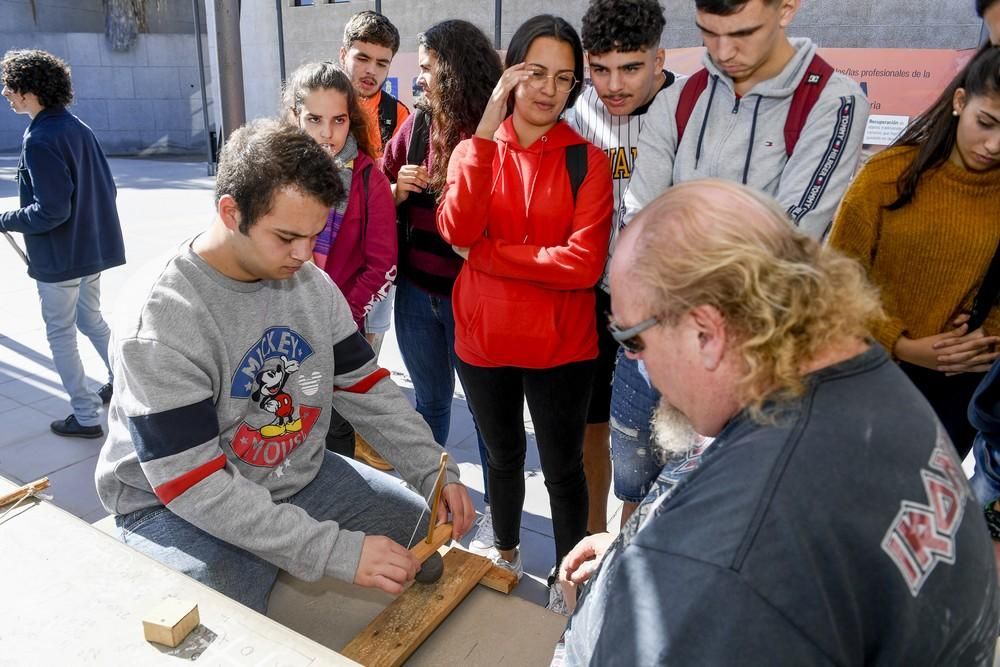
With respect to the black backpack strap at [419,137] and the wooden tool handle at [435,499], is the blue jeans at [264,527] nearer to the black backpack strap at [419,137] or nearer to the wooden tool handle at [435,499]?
the wooden tool handle at [435,499]

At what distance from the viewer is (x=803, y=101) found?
1.82m

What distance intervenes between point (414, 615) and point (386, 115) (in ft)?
8.22

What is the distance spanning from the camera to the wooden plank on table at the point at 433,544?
1698mm

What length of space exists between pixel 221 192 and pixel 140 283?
0.93 feet

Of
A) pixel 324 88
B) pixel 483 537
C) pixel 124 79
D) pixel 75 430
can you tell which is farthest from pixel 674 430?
pixel 124 79

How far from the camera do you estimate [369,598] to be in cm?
178

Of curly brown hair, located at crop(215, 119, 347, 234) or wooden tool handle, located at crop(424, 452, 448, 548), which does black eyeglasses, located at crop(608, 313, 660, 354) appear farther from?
curly brown hair, located at crop(215, 119, 347, 234)

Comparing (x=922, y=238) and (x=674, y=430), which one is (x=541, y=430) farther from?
(x=922, y=238)

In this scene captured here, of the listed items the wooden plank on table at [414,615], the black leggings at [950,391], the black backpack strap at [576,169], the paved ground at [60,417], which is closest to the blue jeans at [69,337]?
the paved ground at [60,417]

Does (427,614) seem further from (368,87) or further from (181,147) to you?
(181,147)

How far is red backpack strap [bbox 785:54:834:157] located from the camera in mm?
1822

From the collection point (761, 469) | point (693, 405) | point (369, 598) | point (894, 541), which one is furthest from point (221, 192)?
point (894, 541)

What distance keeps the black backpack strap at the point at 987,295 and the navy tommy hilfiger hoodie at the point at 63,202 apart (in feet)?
11.7

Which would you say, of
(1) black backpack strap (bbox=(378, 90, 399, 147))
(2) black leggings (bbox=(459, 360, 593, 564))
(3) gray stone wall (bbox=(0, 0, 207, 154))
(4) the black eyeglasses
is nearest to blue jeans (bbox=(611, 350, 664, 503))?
(2) black leggings (bbox=(459, 360, 593, 564))
